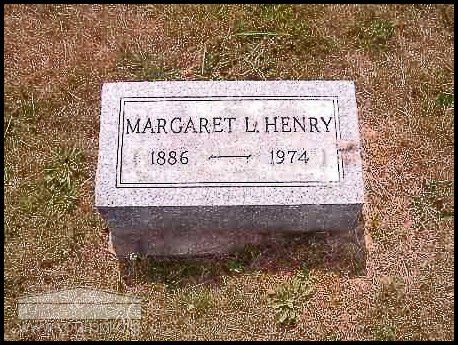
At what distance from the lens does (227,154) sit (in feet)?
12.9

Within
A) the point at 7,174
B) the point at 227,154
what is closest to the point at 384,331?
the point at 227,154

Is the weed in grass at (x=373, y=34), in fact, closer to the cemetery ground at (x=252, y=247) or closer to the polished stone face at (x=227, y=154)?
the cemetery ground at (x=252, y=247)

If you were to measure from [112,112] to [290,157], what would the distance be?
111cm

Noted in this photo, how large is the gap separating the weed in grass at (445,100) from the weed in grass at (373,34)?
0.58 metres

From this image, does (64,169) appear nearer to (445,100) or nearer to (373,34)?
(373,34)

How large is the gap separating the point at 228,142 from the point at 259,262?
896 millimetres

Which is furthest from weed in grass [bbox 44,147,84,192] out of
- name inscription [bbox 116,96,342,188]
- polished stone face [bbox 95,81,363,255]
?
name inscription [bbox 116,96,342,188]

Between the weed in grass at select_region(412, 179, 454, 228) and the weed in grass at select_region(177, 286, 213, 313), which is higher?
the weed in grass at select_region(412, 179, 454, 228)

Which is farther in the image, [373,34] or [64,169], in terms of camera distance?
[373,34]

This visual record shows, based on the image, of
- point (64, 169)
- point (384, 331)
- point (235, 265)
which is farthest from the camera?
point (64, 169)

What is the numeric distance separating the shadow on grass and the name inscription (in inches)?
27.1

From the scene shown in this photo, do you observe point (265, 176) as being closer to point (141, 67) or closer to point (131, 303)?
point (131, 303)

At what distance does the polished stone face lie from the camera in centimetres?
387

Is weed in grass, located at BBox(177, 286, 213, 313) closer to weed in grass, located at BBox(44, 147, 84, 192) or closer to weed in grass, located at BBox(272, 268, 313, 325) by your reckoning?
weed in grass, located at BBox(272, 268, 313, 325)
